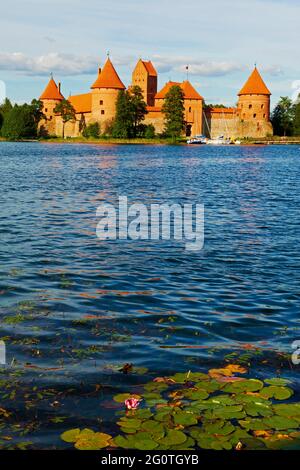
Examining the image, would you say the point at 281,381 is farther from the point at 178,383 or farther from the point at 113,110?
the point at 113,110

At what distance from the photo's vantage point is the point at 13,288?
9.61 m

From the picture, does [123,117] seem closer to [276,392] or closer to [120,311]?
[120,311]

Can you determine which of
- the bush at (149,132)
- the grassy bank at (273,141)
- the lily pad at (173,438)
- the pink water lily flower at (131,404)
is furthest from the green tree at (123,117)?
the lily pad at (173,438)

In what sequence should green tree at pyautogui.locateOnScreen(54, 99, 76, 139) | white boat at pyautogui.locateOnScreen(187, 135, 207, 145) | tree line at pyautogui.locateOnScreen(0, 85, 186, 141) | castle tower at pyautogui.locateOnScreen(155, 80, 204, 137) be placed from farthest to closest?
castle tower at pyautogui.locateOnScreen(155, 80, 204, 137) < green tree at pyautogui.locateOnScreen(54, 99, 76, 139) < white boat at pyautogui.locateOnScreen(187, 135, 207, 145) < tree line at pyautogui.locateOnScreen(0, 85, 186, 141)

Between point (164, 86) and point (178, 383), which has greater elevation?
point (164, 86)

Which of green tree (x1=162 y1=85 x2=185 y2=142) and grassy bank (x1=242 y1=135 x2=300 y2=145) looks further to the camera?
grassy bank (x1=242 y1=135 x2=300 y2=145)

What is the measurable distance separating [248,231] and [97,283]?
266 inches

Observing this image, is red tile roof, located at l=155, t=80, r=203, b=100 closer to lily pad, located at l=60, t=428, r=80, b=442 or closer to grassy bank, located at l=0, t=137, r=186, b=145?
grassy bank, located at l=0, t=137, r=186, b=145

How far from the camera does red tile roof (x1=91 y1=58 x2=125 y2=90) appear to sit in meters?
108

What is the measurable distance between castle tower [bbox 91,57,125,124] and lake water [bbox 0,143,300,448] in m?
92.2

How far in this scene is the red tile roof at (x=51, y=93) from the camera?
122 m

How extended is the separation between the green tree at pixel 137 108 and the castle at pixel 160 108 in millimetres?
5762

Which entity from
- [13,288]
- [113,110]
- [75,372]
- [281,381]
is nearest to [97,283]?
[13,288]

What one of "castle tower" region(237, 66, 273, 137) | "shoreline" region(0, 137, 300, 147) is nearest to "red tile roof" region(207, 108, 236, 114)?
"castle tower" region(237, 66, 273, 137)
